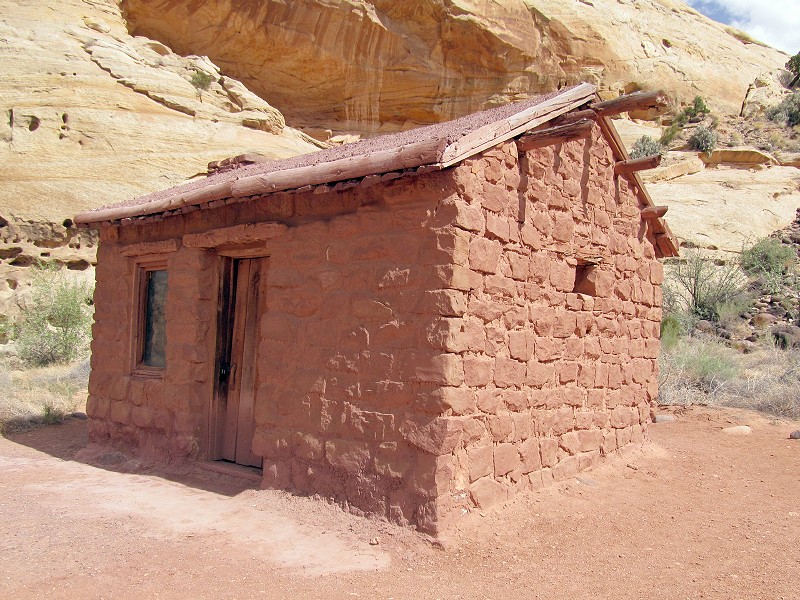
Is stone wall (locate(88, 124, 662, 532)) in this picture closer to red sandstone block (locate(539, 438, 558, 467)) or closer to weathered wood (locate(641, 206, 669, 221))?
red sandstone block (locate(539, 438, 558, 467))

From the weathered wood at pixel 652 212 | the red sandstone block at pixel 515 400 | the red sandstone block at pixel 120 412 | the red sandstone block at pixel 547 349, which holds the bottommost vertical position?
the red sandstone block at pixel 120 412

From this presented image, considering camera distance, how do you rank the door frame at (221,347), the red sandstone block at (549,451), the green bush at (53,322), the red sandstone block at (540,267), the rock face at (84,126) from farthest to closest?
the rock face at (84,126) → the green bush at (53,322) → the door frame at (221,347) → the red sandstone block at (549,451) → the red sandstone block at (540,267)

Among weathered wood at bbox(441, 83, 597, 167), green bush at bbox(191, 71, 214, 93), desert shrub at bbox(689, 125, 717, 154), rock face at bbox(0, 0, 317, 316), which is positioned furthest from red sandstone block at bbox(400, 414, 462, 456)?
desert shrub at bbox(689, 125, 717, 154)

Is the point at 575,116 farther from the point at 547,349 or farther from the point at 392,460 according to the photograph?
the point at 392,460

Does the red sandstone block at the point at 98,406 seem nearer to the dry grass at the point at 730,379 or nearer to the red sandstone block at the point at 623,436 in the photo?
the red sandstone block at the point at 623,436

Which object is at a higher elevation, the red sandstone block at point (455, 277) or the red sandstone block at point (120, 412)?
the red sandstone block at point (455, 277)

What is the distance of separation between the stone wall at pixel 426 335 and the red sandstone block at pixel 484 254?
0.02 meters

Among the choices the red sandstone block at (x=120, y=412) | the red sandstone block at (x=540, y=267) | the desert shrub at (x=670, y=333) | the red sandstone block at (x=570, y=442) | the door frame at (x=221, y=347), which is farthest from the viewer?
the desert shrub at (x=670, y=333)

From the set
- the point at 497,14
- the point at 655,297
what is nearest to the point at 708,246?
the point at 497,14

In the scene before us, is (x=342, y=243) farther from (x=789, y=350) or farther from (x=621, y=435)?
(x=789, y=350)

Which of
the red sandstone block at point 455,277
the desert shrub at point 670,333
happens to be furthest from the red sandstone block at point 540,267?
the desert shrub at point 670,333

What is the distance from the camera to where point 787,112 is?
2728 centimetres

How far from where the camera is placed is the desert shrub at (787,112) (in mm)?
27016

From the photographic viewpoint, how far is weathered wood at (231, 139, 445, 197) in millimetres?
4133
